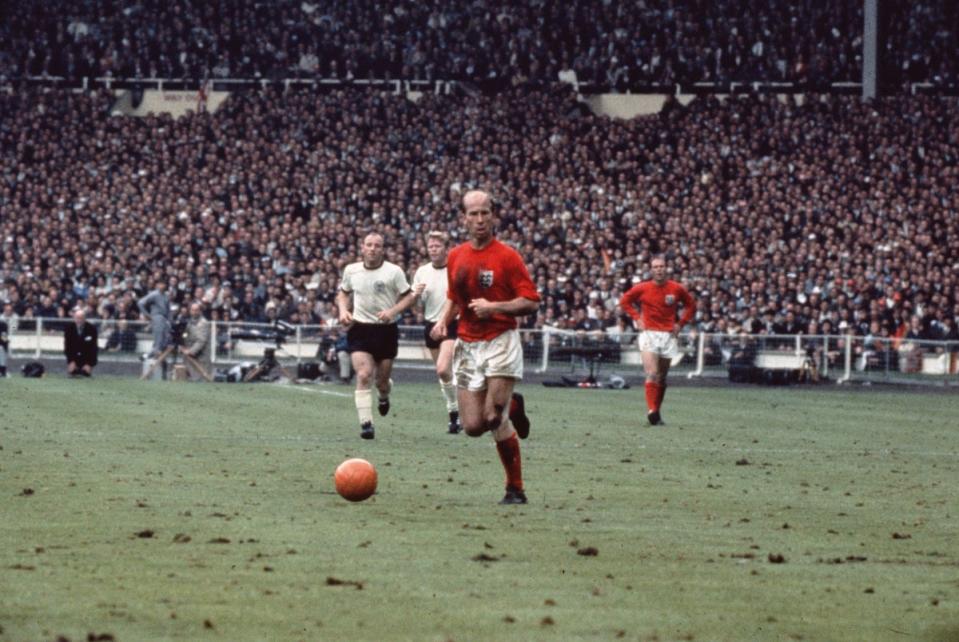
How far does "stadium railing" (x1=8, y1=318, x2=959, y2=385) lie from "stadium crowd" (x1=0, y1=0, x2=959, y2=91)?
1614 centimetres

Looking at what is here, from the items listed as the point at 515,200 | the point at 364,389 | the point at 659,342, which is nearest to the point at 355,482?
the point at 364,389

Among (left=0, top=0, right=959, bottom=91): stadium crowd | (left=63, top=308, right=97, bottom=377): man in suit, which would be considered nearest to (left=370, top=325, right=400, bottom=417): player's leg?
(left=63, top=308, right=97, bottom=377): man in suit

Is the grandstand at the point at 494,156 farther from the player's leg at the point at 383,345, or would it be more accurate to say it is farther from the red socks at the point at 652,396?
the player's leg at the point at 383,345

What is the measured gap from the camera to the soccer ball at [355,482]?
1195 centimetres

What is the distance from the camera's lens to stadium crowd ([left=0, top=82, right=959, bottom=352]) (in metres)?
44.1

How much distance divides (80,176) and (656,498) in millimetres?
42225

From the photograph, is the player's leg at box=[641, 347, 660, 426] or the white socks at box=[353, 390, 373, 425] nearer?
the white socks at box=[353, 390, 373, 425]

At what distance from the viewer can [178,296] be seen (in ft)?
154

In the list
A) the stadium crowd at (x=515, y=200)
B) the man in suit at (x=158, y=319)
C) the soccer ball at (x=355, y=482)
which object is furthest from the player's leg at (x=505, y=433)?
the stadium crowd at (x=515, y=200)

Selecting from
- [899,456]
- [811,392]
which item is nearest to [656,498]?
[899,456]

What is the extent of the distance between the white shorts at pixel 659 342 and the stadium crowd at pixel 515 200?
17.9 metres

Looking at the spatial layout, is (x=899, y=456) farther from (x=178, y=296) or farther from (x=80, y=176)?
(x=80, y=176)

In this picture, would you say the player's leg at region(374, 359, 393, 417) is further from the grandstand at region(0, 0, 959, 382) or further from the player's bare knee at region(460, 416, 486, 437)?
the grandstand at region(0, 0, 959, 382)

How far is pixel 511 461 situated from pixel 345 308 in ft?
22.8
